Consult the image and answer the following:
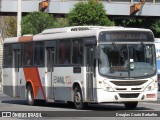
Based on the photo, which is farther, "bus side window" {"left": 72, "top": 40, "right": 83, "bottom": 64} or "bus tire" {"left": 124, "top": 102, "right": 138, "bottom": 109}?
"bus tire" {"left": 124, "top": 102, "right": 138, "bottom": 109}

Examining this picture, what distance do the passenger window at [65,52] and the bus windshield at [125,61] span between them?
2.02 meters

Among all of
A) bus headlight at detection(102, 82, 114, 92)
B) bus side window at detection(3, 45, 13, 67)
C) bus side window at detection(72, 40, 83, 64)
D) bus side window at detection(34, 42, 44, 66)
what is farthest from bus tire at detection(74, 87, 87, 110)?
bus side window at detection(3, 45, 13, 67)

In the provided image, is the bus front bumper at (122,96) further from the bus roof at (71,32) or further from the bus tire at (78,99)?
the bus roof at (71,32)

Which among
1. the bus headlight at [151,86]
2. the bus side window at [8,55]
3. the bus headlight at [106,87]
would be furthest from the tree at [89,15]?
the bus headlight at [106,87]

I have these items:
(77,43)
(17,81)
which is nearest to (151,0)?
(17,81)

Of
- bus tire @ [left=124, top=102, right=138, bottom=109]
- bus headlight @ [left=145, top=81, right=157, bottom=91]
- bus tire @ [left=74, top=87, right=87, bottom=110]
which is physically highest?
bus headlight @ [left=145, top=81, right=157, bottom=91]

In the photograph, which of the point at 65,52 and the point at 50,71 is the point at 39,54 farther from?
the point at 65,52

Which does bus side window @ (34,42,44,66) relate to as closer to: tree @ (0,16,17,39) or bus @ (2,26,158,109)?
bus @ (2,26,158,109)

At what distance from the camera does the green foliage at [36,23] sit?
143ft

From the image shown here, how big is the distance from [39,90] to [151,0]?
24411mm

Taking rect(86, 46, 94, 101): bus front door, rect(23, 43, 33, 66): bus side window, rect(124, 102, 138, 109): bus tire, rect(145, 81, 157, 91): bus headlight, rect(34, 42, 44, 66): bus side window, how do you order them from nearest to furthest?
rect(86, 46, 94, 101): bus front door, rect(145, 81, 157, 91): bus headlight, rect(124, 102, 138, 109): bus tire, rect(34, 42, 44, 66): bus side window, rect(23, 43, 33, 66): bus side window

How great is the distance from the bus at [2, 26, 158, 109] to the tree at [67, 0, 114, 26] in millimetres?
16366

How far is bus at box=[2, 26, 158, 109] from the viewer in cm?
2311

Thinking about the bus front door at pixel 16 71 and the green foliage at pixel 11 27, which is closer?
the bus front door at pixel 16 71
